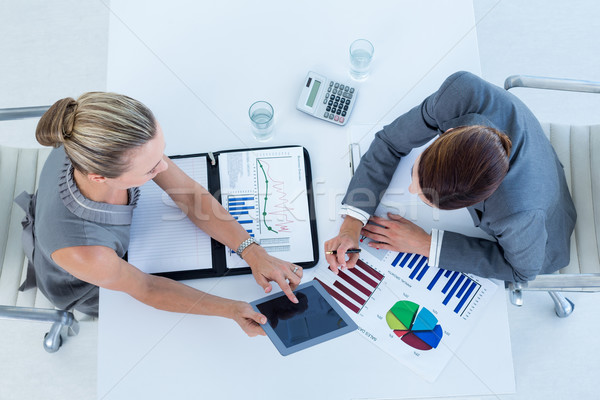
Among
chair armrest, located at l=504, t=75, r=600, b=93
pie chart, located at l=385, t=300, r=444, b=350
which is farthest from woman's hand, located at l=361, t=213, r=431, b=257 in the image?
chair armrest, located at l=504, t=75, r=600, b=93

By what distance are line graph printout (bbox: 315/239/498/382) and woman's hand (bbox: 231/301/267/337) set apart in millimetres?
200

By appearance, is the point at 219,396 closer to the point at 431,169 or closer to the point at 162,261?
the point at 162,261

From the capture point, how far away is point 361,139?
1.33m

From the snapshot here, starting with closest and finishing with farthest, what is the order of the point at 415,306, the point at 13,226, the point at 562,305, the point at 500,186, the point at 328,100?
1. the point at 500,186
2. the point at 415,306
3. the point at 328,100
4. the point at 13,226
5. the point at 562,305

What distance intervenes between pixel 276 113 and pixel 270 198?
26 centimetres

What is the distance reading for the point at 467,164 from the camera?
3.15 ft

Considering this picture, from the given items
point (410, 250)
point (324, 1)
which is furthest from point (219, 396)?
point (324, 1)

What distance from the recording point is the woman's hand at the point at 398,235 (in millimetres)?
1222

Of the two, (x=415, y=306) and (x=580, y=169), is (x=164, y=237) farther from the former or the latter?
(x=580, y=169)

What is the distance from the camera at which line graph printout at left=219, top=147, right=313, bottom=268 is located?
4.08 feet

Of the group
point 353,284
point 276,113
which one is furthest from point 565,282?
point 276,113

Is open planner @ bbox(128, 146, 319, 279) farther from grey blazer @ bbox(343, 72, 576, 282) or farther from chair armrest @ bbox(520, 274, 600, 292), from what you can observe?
chair armrest @ bbox(520, 274, 600, 292)

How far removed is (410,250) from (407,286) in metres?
0.10

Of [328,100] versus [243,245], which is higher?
[328,100]
